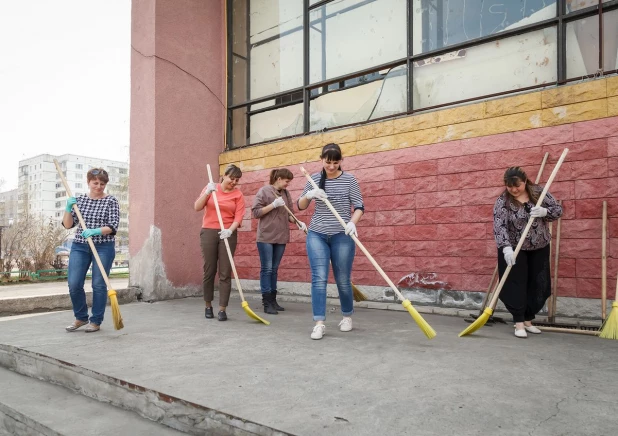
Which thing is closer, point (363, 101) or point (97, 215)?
point (97, 215)

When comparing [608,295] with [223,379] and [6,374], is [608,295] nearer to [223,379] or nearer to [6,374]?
[223,379]

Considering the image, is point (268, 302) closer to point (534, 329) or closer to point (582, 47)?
point (534, 329)

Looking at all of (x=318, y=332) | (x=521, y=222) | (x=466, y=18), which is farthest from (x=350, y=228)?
(x=466, y=18)

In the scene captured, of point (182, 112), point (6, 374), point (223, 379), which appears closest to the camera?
point (223, 379)

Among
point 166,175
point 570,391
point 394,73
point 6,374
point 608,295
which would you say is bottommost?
point 6,374

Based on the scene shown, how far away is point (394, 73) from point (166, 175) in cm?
386

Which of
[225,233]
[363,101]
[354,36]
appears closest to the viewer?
[225,233]

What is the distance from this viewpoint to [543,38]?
16.8 ft

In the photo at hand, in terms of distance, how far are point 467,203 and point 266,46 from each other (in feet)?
15.2

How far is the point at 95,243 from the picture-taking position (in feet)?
15.1

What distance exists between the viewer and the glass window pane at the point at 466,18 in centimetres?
521

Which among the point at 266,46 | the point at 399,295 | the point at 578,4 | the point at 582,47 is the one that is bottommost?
the point at 399,295

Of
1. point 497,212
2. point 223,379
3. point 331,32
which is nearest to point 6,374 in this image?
point 223,379

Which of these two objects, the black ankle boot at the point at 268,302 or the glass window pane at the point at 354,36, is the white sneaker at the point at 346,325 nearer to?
the black ankle boot at the point at 268,302
